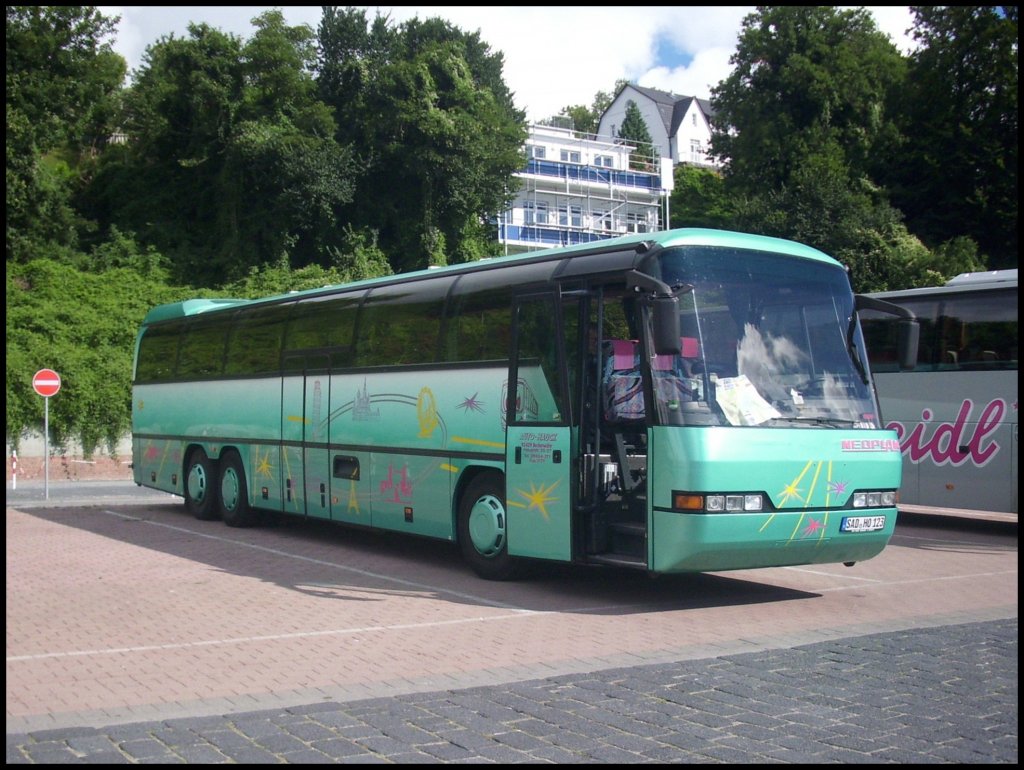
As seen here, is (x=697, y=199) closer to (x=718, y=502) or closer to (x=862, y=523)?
(x=862, y=523)

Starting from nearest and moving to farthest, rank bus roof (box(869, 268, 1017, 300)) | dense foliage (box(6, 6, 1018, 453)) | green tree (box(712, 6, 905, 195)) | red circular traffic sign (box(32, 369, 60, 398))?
1. bus roof (box(869, 268, 1017, 300))
2. red circular traffic sign (box(32, 369, 60, 398))
3. dense foliage (box(6, 6, 1018, 453))
4. green tree (box(712, 6, 905, 195))

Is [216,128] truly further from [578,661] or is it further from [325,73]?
[578,661]

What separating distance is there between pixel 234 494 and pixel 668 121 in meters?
97.6

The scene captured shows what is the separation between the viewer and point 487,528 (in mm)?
12102

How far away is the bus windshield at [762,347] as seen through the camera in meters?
10.2

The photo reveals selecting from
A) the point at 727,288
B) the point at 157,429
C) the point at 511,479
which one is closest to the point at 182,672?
the point at 511,479

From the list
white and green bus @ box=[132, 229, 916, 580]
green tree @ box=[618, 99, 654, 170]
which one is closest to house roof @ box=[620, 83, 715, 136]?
green tree @ box=[618, 99, 654, 170]

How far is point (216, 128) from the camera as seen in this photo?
162 ft

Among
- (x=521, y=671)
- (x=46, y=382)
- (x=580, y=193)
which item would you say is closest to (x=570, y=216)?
(x=580, y=193)

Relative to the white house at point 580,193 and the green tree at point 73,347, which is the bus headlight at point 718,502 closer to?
the green tree at point 73,347

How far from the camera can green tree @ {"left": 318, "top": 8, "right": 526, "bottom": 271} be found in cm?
5191

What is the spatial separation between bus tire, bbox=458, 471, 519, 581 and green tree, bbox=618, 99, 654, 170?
90517 mm

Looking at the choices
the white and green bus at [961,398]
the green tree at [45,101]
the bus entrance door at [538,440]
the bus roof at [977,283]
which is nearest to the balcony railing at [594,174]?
the green tree at [45,101]

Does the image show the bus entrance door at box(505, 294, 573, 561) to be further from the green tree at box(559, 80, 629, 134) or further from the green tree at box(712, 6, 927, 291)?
the green tree at box(559, 80, 629, 134)
